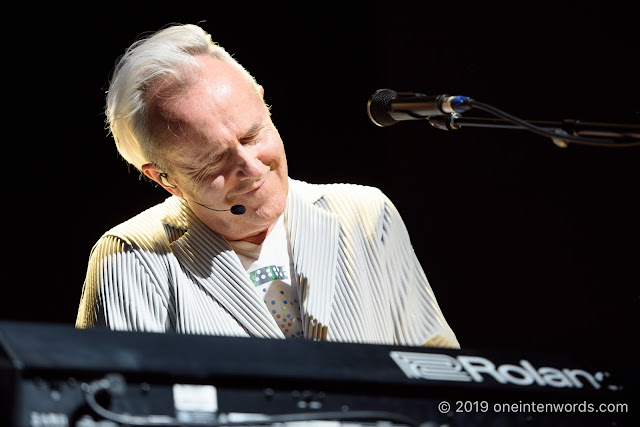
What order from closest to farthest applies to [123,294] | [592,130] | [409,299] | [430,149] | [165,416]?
[165,416]
[592,130]
[123,294]
[409,299]
[430,149]

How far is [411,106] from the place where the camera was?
1.51m

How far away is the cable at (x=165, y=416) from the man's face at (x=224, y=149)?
37.6 inches

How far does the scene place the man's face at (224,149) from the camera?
197cm

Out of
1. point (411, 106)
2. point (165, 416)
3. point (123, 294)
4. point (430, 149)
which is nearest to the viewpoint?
point (165, 416)

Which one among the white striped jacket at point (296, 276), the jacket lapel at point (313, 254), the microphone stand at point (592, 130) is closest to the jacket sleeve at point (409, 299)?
the white striped jacket at point (296, 276)

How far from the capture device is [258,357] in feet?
3.65

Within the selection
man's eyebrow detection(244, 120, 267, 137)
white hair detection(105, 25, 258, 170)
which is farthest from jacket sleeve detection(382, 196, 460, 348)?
white hair detection(105, 25, 258, 170)

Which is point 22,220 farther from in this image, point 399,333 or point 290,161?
point 399,333

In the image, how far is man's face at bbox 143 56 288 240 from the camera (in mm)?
1968

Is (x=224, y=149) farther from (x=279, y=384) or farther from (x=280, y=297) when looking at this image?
(x=279, y=384)

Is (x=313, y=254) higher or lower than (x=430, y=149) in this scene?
lower

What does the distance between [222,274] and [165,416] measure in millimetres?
930

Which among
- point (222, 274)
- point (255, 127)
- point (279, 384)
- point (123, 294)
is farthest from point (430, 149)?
point (279, 384)

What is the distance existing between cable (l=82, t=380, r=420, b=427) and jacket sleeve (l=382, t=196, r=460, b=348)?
0.95m
